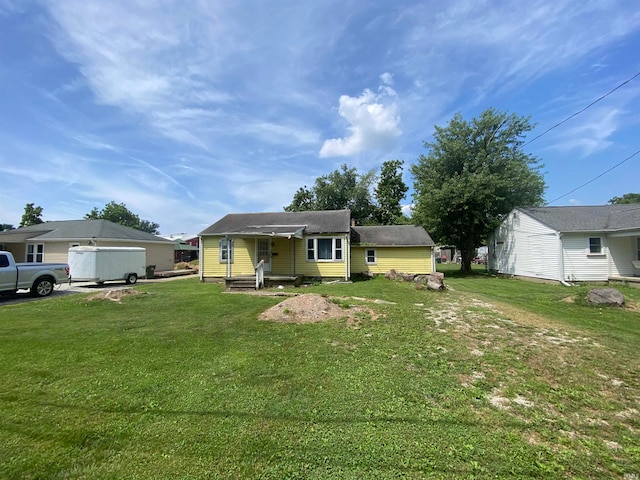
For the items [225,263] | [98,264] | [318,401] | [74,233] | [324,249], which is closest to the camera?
[318,401]

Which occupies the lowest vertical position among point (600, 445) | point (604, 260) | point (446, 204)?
point (600, 445)

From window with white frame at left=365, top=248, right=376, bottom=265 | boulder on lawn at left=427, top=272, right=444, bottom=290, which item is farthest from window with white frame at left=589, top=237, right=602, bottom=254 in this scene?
window with white frame at left=365, top=248, right=376, bottom=265

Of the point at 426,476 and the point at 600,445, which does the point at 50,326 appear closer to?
the point at 426,476

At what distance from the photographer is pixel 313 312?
7.39 metres

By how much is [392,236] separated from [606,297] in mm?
11747

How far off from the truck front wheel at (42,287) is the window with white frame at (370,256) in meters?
16.2

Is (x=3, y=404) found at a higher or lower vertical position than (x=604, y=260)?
lower

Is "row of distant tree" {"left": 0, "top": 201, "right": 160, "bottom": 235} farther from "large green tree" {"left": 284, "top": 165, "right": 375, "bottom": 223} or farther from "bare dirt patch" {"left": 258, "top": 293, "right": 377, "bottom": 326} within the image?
"bare dirt patch" {"left": 258, "top": 293, "right": 377, "bottom": 326}

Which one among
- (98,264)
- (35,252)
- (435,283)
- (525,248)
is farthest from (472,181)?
(35,252)

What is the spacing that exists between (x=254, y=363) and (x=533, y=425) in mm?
3609

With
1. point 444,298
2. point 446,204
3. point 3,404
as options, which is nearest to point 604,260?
point 446,204

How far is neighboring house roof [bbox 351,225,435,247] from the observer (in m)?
19.0

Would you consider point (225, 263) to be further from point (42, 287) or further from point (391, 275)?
point (391, 275)

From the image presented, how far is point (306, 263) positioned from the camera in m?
16.8
